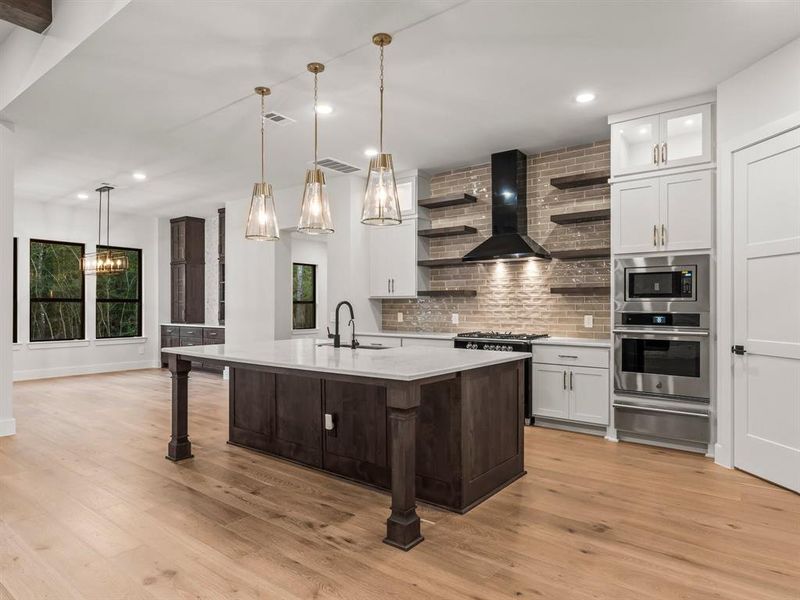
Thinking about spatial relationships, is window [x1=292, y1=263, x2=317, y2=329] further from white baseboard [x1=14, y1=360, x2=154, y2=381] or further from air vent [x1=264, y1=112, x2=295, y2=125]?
air vent [x1=264, y1=112, x2=295, y2=125]

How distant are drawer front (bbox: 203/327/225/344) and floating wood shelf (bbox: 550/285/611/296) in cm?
542

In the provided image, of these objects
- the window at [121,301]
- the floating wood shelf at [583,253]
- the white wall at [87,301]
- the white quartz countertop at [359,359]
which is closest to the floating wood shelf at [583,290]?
the floating wood shelf at [583,253]

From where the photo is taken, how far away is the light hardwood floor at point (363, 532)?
212cm

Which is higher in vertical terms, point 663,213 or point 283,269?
point 663,213

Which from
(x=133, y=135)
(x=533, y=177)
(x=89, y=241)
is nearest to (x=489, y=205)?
(x=533, y=177)

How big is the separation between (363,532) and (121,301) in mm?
8233

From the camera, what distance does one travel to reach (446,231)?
5863 millimetres

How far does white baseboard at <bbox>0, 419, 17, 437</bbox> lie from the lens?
459 cm

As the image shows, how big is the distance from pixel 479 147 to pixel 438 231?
1.09m

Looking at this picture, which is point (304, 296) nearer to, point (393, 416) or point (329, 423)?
point (329, 423)

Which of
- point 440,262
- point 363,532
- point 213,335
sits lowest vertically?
point 363,532

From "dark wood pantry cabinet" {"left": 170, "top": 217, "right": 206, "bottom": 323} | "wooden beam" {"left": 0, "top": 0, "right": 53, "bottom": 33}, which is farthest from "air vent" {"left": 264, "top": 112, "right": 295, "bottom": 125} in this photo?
"dark wood pantry cabinet" {"left": 170, "top": 217, "right": 206, "bottom": 323}

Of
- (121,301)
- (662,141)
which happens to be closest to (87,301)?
(121,301)

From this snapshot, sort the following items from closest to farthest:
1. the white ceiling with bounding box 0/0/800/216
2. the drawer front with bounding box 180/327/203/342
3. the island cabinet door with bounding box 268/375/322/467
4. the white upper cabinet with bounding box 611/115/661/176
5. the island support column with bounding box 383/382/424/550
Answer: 1. the island support column with bounding box 383/382/424/550
2. the white ceiling with bounding box 0/0/800/216
3. the island cabinet door with bounding box 268/375/322/467
4. the white upper cabinet with bounding box 611/115/661/176
5. the drawer front with bounding box 180/327/203/342
